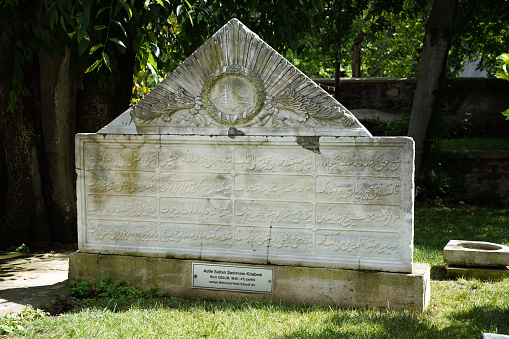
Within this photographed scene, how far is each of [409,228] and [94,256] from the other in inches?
105

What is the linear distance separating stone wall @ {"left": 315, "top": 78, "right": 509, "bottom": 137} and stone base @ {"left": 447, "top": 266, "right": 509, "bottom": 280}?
655 centimetres

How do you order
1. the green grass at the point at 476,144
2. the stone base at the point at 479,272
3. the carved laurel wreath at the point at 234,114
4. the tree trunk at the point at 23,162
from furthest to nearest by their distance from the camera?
the green grass at the point at 476,144, the tree trunk at the point at 23,162, the stone base at the point at 479,272, the carved laurel wreath at the point at 234,114

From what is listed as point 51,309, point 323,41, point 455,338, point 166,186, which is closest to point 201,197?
point 166,186

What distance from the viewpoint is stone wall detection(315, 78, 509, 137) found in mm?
11547

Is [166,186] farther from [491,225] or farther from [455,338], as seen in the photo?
[491,225]

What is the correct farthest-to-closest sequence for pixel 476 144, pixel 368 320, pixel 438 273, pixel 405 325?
pixel 476 144
pixel 438 273
pixel 368 320
pixel 405 325

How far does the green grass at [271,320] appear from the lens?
135 inches

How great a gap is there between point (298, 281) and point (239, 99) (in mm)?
1529

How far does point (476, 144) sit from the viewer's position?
10648mm

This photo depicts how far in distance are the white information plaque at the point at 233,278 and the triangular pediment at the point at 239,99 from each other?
110 centimetres

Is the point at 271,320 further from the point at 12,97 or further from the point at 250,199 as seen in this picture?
the point at 12,97

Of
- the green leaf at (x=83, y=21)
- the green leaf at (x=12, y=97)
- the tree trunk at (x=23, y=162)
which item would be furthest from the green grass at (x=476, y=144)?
the green leaf at (x=83, y=21)

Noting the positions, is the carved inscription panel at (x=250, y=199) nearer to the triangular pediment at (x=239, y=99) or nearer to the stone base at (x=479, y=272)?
the triangular pediment at (x=239, y=99)

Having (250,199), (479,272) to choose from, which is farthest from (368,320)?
(479,272)
